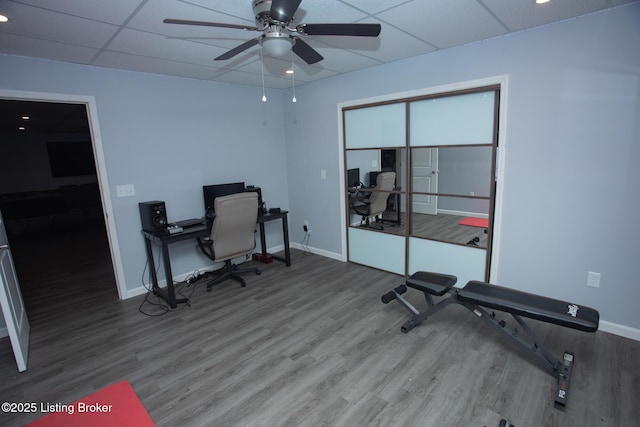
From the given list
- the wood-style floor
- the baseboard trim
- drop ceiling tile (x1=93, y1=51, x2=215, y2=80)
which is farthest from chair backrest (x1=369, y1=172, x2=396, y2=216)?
drop ceiling tile (x1=93, y1=51, x2=215, y2=80)

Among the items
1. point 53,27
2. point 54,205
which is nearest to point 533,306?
point 53,27

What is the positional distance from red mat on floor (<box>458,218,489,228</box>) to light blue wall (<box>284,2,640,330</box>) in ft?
0.72

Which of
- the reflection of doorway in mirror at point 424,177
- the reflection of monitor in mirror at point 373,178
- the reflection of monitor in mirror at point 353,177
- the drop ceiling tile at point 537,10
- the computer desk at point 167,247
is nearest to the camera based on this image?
the drop ceiling tile at point 537,10

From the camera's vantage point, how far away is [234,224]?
353 cm

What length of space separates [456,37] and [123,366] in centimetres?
392

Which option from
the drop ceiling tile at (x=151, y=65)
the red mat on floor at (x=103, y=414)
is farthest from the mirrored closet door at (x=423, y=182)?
the red mat on floor at (x=103, y=414)

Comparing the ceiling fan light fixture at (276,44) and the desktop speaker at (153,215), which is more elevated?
the ceiling fan light fixture at (276,44)

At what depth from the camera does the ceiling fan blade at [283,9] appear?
1.59m

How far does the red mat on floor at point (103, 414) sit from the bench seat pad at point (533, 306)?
2231 mm

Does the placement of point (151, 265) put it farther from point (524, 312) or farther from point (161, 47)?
point (524, 312)

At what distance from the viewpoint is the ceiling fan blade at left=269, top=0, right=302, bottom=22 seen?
5.22 ft

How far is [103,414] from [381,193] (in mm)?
3573

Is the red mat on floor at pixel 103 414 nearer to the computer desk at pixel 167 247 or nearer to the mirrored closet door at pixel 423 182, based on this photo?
the computer desk at pixel 167 247

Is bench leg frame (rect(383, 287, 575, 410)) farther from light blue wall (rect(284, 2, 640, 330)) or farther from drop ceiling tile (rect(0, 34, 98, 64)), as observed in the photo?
drop ceiling tile (rect(0, 34, 98, 64))
